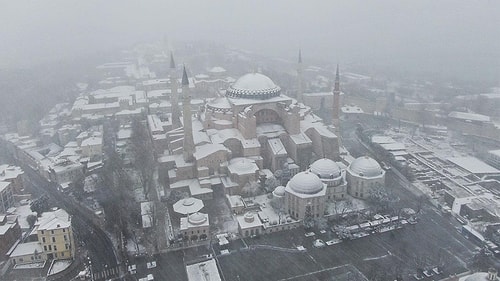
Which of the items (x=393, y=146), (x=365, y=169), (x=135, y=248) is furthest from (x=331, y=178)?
(x=135, y=248)

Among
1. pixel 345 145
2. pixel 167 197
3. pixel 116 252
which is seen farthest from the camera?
pixel 345 145

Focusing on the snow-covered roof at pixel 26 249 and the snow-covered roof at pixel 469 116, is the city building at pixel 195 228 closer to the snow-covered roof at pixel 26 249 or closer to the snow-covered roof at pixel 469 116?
the snow-covered roof at pixel 26 249

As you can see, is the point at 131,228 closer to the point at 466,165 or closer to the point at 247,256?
the point at 247,256

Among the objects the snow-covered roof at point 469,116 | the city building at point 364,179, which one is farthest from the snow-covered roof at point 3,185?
the snow-covered roof at point 469,116

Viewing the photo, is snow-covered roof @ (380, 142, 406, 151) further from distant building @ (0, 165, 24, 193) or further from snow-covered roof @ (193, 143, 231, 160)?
distant building @ (0, 165, 24, 193)

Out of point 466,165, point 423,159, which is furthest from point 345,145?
point 466,165
